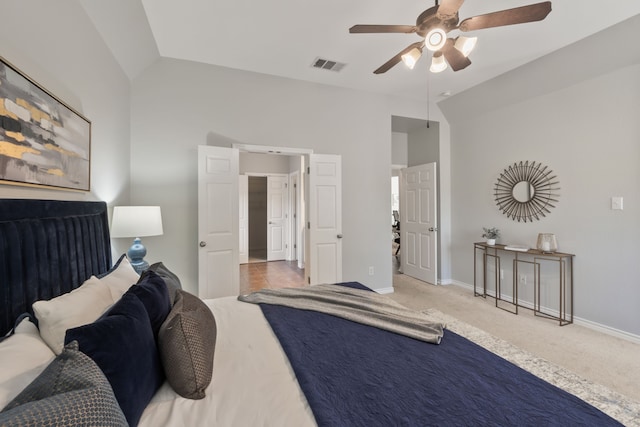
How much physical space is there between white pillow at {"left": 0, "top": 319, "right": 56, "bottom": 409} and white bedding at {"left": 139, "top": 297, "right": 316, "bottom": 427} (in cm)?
36

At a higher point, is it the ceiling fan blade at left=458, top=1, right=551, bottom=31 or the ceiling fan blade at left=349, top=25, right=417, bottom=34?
the ceiling fan blade at left=349, top=25, right=417, bottom=34

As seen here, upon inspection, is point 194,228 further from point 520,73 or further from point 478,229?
point 520,73

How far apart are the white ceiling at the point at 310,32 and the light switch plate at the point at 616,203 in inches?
65.3

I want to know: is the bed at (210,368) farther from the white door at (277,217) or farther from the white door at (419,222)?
the white door at (277,217)

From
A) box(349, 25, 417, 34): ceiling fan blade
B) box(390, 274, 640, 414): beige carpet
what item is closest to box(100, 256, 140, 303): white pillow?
box(349, 25, 417, 34): ceiling fan blade

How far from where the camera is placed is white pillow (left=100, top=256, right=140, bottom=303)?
1.45 meters

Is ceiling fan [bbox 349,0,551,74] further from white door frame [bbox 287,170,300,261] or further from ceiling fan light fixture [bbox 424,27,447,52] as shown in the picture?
white door frame [bbox 287,170,300,261]

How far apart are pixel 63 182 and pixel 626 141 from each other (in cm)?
476

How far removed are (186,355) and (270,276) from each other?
4.14 m

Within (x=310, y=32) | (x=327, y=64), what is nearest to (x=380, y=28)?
(x=310, y=32)

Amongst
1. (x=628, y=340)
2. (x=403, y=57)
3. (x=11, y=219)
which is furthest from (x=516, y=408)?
(x=628, y=340)

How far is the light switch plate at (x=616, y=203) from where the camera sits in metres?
2.83

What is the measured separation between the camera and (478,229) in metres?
4.29

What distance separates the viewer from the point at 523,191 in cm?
366
